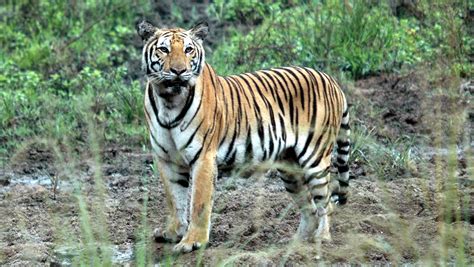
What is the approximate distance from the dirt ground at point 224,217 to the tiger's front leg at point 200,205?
2.7 inches

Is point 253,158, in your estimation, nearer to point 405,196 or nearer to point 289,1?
point 405,196

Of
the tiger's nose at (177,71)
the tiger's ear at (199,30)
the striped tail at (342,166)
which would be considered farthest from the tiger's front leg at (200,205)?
the striped tail at (342,166)

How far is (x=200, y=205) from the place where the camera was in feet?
22.5

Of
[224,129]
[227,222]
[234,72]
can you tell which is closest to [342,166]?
[227,222]

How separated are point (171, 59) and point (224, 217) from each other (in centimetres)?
133

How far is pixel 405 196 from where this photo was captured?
790 centimetres

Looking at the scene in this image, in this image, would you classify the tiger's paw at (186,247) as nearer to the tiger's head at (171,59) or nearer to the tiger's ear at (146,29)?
the tiger's head at (171,59)

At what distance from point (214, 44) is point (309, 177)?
4.90m

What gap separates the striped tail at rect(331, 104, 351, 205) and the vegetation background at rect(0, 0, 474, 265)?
97 millimetres

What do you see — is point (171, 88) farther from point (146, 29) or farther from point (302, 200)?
point (302, 200)

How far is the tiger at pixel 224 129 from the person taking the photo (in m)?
6.86

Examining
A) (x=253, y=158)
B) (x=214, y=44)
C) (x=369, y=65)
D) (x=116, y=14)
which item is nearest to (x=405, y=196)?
(x=253, y=158)

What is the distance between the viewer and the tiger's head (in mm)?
6766

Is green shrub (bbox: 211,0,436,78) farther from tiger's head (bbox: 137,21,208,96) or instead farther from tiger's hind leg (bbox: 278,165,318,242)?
tiger's head (bbox: 137,21,208,96)
